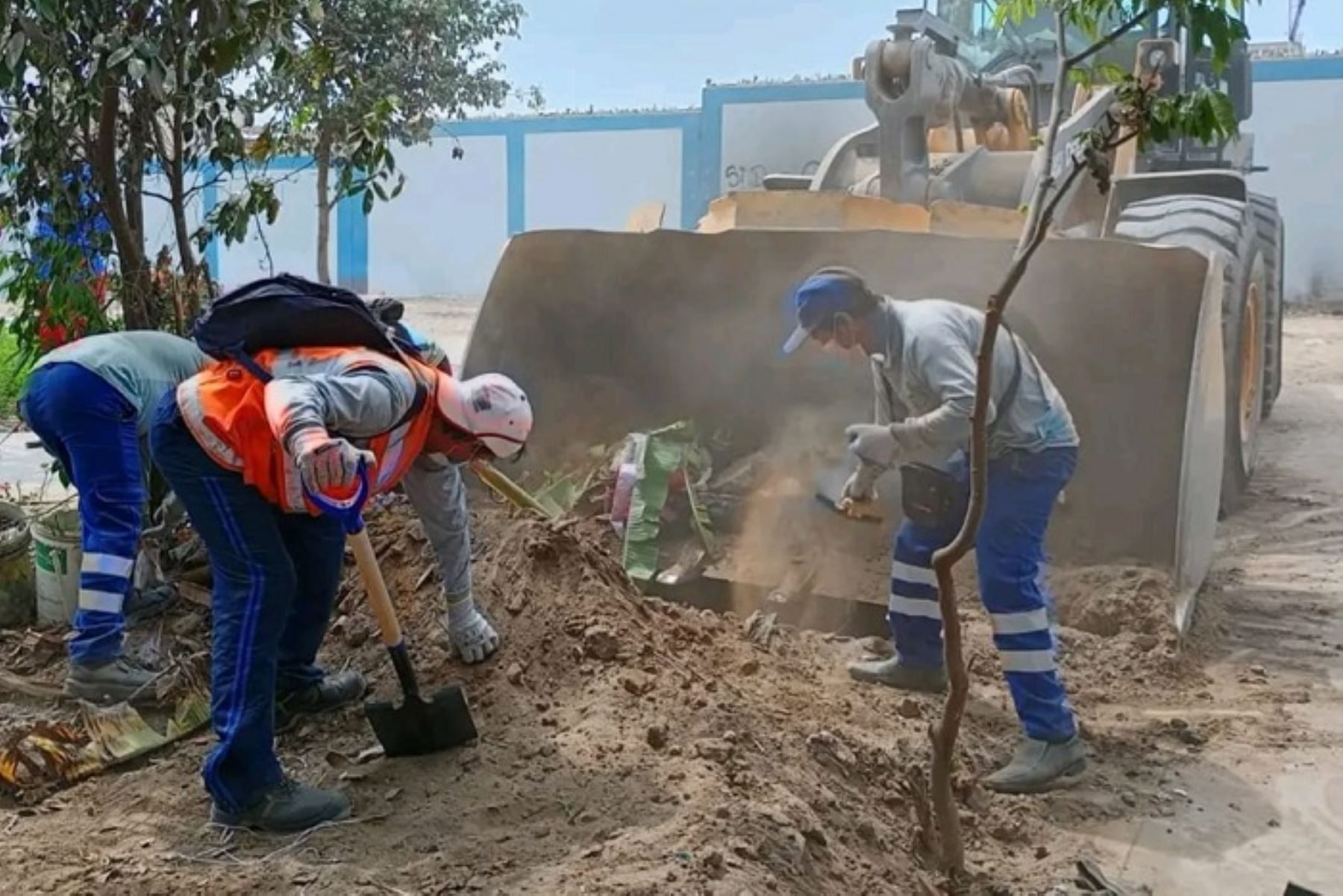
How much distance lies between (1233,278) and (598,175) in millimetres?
14788

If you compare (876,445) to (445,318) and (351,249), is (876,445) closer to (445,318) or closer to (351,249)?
(445,318)

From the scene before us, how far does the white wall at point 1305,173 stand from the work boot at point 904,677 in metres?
14.4

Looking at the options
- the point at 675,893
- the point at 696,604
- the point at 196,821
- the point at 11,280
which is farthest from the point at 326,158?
the point at 675,893

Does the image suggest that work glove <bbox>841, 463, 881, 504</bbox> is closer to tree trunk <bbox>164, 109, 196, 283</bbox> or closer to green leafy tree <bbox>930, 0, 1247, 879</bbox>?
green leafy tree <bbox>930, 0, 1247, 879</bbox>

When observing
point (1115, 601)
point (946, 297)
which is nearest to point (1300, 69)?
point (946, 297)

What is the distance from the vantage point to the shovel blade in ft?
10.8

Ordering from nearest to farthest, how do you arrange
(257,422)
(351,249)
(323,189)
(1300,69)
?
(257,422), (323,189), (1300,69), (351,249)

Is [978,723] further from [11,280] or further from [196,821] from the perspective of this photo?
[11,280]

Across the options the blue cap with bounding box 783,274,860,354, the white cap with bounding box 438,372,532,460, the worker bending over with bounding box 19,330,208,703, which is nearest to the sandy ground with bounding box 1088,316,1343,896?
the blue cap with bounding box 783,274,860,354

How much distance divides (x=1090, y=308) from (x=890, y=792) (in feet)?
7.84

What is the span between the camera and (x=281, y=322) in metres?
3.03

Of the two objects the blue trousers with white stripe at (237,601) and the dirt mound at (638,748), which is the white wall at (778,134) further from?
the blue trousers with white stripe at (237,601)

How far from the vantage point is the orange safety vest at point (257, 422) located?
2957 millimetres

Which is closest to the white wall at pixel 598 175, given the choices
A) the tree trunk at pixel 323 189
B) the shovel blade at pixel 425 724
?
the tree trunk at pixel 323 189
